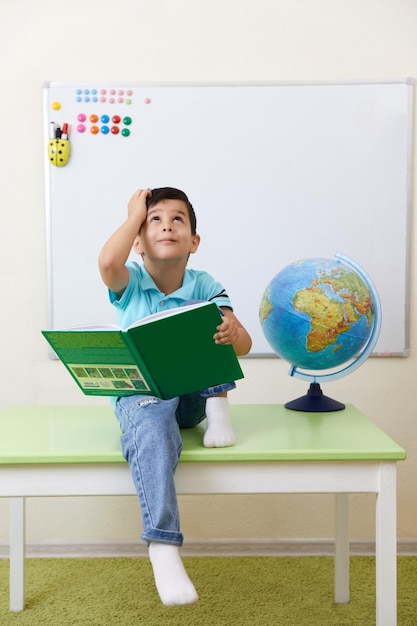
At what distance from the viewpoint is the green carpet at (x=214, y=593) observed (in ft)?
6.77

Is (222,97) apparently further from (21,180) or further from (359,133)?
(21,180)

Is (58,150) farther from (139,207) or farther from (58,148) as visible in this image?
(139,207)

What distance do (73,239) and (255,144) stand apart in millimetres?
651

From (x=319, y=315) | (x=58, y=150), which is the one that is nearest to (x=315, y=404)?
(x=319, y=315)

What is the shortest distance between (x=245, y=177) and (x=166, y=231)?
0.77 meters

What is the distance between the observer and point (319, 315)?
6.15ft

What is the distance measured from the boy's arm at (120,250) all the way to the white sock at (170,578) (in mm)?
605

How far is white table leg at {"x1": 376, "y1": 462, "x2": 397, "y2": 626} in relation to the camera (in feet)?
5.16

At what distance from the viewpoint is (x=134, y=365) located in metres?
1.62

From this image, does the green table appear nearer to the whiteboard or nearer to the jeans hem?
the jeans hem

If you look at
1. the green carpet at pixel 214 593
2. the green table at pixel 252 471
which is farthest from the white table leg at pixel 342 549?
the green table at pixel 252 471

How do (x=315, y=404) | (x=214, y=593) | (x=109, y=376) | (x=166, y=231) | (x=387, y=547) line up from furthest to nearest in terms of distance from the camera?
(x=214, y=593) → (x=315, y=404) → (x=166, y=231) → (x=109, y=376) → (x=387, y=547)

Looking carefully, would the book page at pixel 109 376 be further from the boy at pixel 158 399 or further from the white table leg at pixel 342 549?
the white table leg at pixel 342 549

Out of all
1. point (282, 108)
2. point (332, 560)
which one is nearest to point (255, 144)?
point (282, 108)
